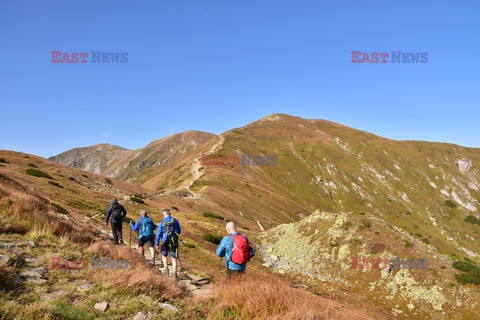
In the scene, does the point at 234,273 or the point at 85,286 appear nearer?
the point at 85,286

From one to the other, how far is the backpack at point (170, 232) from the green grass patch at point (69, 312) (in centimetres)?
621

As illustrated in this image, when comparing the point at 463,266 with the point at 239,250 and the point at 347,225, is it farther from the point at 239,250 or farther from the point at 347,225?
the point at 239,250

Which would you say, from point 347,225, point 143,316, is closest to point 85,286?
point 143,316

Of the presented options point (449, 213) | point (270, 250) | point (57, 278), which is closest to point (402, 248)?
point (270, 250)

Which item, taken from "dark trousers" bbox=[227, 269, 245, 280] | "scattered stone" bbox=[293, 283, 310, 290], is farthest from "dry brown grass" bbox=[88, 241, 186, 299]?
"scattered stone" bbox=[293, 283, 310, 290]

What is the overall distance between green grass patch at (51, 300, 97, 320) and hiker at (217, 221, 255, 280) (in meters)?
3.88

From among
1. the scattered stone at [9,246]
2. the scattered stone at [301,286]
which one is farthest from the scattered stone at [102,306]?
the scattered stone at [301,286]

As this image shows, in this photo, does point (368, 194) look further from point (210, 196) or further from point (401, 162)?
point (210, 196)

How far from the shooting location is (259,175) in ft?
329

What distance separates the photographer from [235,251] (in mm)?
8992

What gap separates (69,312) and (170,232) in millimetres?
6690

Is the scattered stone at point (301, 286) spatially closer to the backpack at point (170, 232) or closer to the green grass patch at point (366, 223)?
the green grass patch at point (366, 223)

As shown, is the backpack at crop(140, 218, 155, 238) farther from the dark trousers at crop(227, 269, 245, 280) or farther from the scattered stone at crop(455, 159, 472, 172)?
the scattered stone at crop(455, 159, 472, 172)

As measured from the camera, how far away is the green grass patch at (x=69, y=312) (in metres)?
6.01
